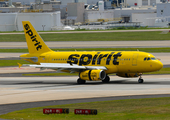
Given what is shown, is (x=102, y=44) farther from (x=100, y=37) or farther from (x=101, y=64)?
(x=101, y=64)

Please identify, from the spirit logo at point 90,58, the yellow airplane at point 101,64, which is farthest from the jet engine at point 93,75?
the spirit logo at point 90,58

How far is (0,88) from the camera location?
47688 millimetres

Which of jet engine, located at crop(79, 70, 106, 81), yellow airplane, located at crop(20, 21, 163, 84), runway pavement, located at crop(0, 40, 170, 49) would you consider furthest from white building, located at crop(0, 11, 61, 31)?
jet engine, located at crop(79, 70, 106, 81)

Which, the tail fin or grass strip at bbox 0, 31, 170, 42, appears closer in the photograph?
the tail fin

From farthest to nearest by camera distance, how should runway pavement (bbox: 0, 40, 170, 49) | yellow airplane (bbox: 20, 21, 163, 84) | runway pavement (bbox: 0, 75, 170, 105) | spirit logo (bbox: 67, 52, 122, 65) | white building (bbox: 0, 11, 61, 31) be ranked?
white building (bbox: 0, 11, 61, 31), runway pavement (bbox: 0, 40, 170, 49), spirit logo (bbox: 67, 52, 122, 65), yellow airplane (bbox: 20, 21, 163, 84), runway pavement (bbox: 0, 75, 170, 105)

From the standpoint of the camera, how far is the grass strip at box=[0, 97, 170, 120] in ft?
90.3

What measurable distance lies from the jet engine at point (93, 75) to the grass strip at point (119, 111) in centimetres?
1328

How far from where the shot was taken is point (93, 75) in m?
49.2

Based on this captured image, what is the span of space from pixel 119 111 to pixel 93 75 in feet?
64.0

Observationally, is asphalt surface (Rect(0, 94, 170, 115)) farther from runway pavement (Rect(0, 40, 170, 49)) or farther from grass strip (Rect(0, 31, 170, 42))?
grass strip (Rect(0, 31, 170, 42))

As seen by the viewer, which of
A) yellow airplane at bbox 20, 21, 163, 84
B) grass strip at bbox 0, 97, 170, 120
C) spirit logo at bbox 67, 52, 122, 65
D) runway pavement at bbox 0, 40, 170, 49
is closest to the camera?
grass strip at bbox 0, 97, 170, 120

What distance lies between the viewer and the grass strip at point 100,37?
128 meters

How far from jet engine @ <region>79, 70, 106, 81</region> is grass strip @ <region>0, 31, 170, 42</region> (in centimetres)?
7675

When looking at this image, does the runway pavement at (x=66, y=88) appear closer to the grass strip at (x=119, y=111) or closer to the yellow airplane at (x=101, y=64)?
the yellow airplane at (x=101, y=64)
